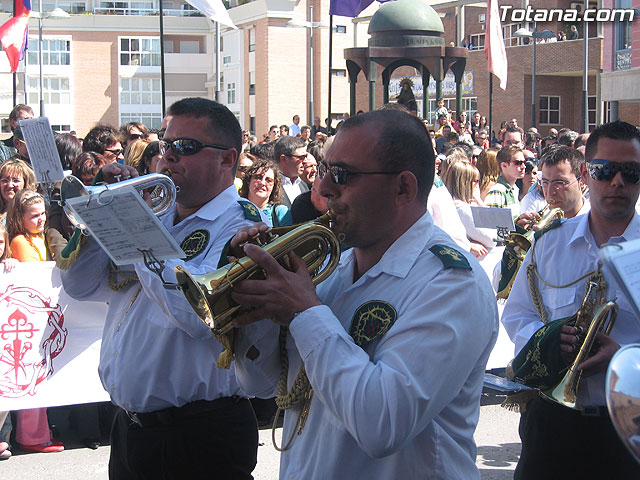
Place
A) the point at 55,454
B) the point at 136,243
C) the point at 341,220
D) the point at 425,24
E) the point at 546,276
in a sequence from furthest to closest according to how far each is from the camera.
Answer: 1. the point at 425,24
2. the point at 55,454
3. the point at 546,276
4. the point at 136,243
5. the point at 341,220

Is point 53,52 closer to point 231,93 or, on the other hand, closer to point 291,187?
point 231,93

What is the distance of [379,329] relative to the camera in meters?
2.15

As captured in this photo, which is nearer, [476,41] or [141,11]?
[476,41]

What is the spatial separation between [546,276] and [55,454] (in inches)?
151

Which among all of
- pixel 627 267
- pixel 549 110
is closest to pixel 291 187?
pixel 627 267

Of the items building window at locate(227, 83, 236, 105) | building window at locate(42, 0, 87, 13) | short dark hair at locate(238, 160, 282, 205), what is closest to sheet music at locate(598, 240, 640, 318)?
short dark hair at locate(238, 160, 282, 205)

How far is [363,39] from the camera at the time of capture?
50500 mm

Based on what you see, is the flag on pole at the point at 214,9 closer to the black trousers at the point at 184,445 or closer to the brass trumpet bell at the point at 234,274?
the black trousers at the point at 184,445

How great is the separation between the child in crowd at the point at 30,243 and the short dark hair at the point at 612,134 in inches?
163

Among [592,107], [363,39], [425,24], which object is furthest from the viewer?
[363,39]

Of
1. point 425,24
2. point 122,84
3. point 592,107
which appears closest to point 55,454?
point 425,24

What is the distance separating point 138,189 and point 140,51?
6075 cm

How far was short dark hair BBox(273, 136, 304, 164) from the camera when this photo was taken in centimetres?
786

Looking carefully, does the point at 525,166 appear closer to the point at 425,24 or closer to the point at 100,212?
the point at 100,212
